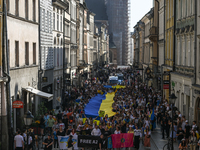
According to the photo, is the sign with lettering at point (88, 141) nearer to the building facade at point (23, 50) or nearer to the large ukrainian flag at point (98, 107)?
the building facade at point (23, 50)

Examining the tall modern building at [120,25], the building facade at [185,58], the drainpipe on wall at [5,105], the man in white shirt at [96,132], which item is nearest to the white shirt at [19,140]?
the drainpipe on wall at [5,105]

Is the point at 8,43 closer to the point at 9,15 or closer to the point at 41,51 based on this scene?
the point at 9,15

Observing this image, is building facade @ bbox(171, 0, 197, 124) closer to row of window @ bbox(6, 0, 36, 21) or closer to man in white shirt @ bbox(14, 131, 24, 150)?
row of window @ bbox(6, 0, 36, 21)

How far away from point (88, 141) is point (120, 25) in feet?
459

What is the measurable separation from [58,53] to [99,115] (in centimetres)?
1938

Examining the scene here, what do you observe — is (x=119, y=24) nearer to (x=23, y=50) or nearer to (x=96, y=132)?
(x=23, y=50)

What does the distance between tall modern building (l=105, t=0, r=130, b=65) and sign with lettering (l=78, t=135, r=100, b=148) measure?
137 meters

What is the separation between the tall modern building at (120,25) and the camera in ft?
505

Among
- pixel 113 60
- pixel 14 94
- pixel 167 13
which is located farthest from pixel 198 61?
pixel 113 60

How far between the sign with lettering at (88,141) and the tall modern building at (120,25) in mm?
136902

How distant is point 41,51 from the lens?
3169 centimetres

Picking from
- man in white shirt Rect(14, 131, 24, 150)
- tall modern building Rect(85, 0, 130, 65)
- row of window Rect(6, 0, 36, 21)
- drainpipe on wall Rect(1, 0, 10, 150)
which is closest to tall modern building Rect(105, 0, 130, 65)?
tall modern building Rect(85, 0, 130, 65)

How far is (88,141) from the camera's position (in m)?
19.2

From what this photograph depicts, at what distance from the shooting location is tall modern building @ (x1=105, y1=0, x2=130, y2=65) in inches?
6063
